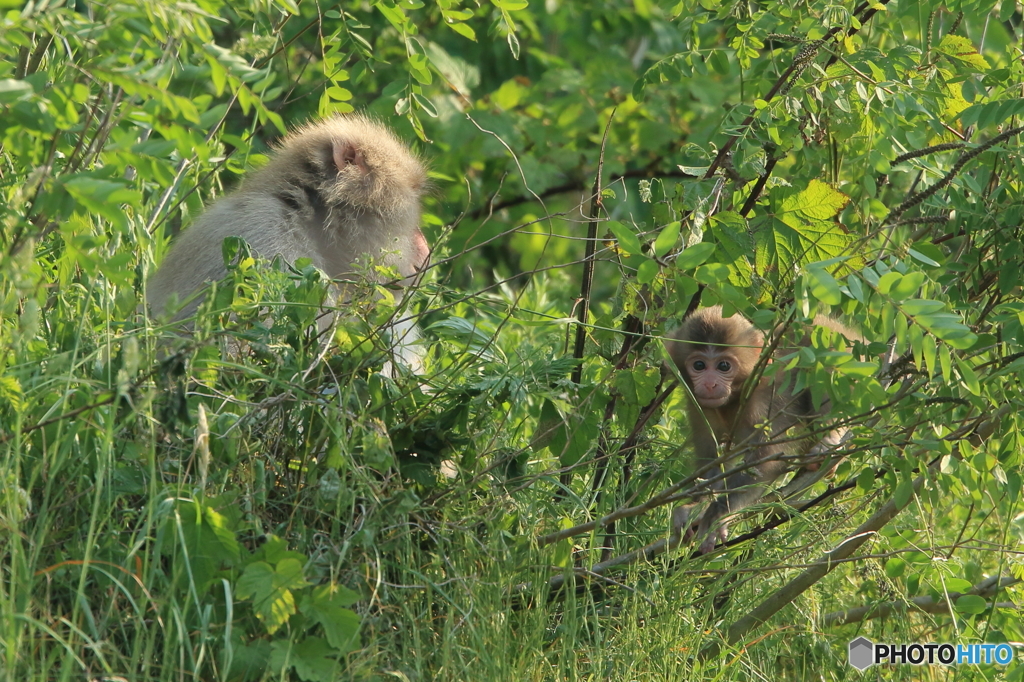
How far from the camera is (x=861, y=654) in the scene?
11.3ft

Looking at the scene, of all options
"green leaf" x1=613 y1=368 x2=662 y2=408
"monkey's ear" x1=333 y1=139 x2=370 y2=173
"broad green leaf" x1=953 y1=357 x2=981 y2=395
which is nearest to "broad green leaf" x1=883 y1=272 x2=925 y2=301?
"broad green leaf" x1=953 y1=357 x2=981 y2=395

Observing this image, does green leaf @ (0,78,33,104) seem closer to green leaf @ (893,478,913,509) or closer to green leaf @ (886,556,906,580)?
green leaf @ (893,478,913,509)

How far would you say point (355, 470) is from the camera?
9.13 ft

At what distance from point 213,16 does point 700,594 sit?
220cm

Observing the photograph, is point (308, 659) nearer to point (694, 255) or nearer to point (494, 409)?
point (494, 409)

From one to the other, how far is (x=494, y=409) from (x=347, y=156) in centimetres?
178

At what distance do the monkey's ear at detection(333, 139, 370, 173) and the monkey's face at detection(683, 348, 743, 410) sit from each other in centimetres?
164

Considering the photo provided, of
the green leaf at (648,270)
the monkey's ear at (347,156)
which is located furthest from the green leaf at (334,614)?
the monkey's ear at (347,156)

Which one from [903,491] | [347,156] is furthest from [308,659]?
[347,156]

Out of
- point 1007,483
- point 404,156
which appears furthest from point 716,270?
point 404,156

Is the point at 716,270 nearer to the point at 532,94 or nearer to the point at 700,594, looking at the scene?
the point at 700,594

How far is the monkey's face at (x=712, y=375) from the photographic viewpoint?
3865 mm

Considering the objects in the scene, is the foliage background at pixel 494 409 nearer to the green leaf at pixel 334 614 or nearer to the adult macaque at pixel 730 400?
the green leaf at pixel 334 614

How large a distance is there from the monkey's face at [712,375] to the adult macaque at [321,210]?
1109 mm
